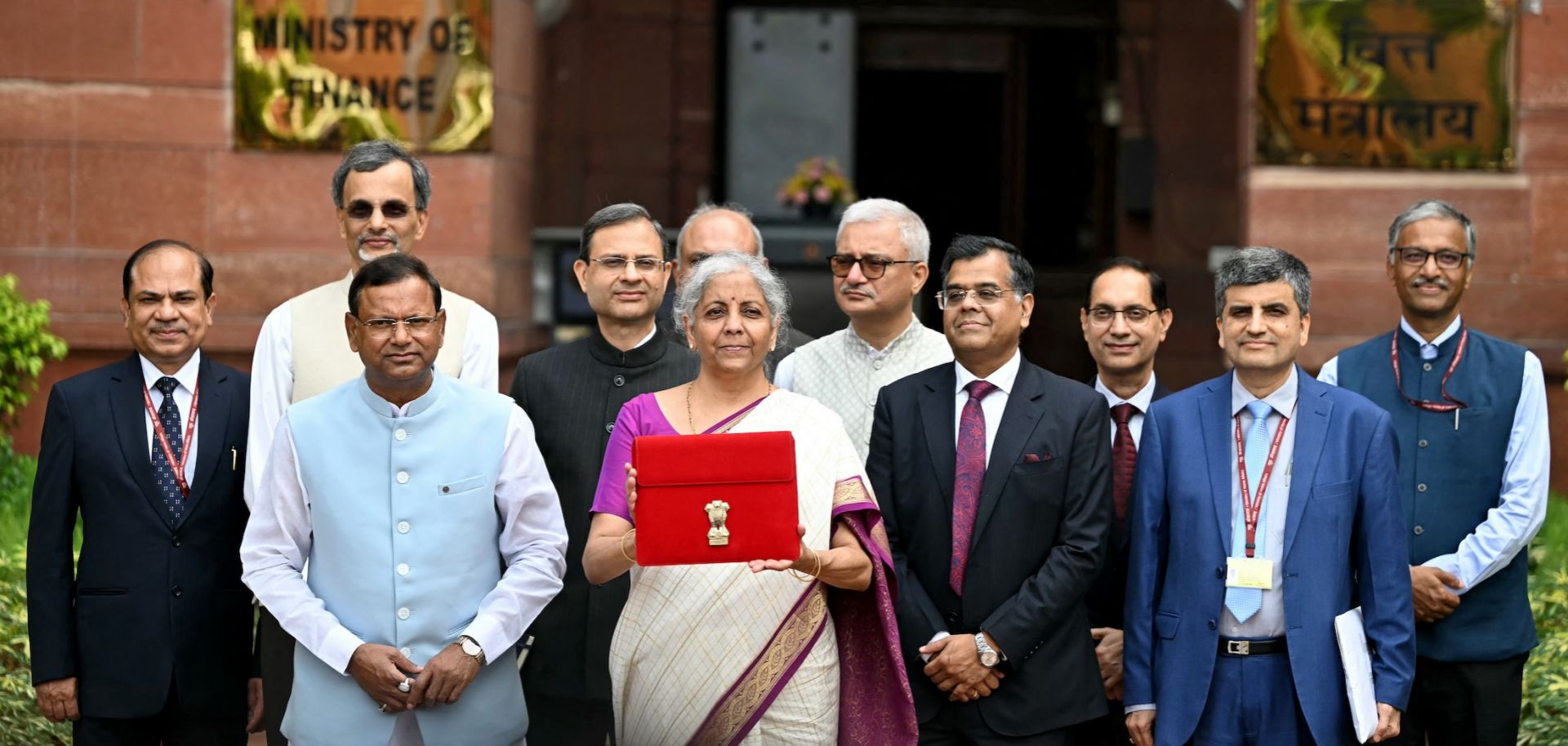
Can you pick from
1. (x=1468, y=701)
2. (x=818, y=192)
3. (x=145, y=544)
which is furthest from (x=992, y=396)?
(x=818, y=192)

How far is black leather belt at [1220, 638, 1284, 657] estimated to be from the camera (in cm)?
412

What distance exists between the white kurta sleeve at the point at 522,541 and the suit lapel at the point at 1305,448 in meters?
1.73

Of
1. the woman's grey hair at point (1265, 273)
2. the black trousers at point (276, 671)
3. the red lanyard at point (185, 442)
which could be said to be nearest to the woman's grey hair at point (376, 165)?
the red lanyard at point (185, 442)

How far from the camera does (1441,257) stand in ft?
16.0

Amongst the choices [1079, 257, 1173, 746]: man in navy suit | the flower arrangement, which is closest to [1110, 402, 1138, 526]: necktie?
[1079, 257, 1173, 746]: man in navy suit

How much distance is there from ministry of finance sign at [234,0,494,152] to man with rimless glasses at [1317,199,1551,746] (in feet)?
17.3

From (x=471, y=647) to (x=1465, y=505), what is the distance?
8.90 feet

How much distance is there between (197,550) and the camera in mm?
4383

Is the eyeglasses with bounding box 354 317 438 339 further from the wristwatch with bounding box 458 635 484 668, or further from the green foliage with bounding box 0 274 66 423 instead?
the green foliage with bounding box 0 274 66 423

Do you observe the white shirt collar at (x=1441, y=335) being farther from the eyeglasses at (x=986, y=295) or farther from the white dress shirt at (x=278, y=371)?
the white dress shirt at (x=278, y=371)

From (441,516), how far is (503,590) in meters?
0.21

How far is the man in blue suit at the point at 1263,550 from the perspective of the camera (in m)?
4.09

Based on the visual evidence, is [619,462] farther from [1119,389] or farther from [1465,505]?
[1465,505]

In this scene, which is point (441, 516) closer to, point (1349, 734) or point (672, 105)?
point (1349, 734)
